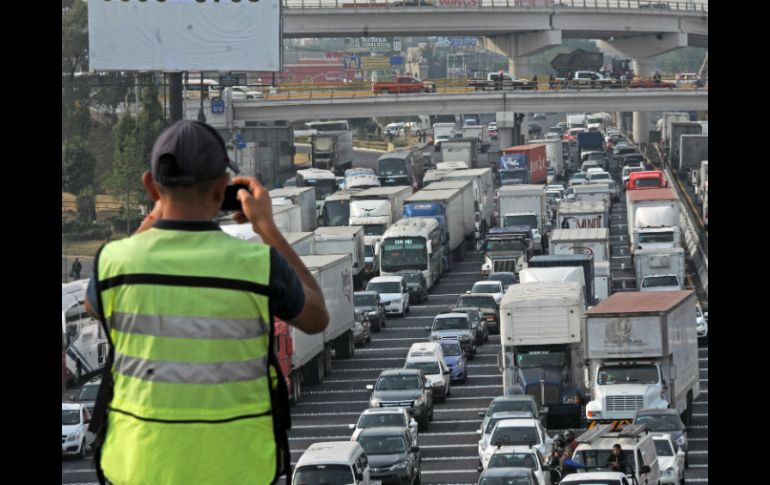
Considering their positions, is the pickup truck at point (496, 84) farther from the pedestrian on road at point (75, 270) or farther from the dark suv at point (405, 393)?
the dark suv at point (405, 393)

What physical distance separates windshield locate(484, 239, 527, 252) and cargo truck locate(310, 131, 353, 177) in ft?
136

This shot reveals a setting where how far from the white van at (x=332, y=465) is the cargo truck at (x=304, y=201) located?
125 feet

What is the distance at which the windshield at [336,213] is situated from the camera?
70.1m

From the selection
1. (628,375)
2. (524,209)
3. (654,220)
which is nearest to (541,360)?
(628,375)

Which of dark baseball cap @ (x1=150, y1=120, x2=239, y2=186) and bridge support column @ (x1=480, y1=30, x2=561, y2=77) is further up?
bridge support column @ (x1=480, y1=30, x2=561, y2=77)

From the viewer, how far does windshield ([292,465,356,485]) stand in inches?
1179

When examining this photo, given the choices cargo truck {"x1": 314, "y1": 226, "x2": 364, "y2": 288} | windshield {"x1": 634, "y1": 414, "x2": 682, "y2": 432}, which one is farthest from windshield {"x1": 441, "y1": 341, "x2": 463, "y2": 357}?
windshield {"x1": 634, "y1": 414, "x2": 682, "y2": 432}

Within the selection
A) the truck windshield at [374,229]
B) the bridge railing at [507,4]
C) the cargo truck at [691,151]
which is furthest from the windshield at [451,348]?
the bridge railing at [507,4]

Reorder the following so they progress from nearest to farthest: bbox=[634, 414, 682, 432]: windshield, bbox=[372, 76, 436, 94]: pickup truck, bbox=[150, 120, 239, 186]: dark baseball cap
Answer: bbox=[150, 120, 239, 186]: dark baseball cap < bbox=[634, 414, 682, 432]: windshield < bbox=[372, 76, 436, 94]: pickup truck

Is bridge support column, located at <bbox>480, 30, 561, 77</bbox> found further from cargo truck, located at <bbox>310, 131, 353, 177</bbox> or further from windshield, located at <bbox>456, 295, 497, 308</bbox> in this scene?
windshield, located at <bbox>456, 295, 497, 308</bbox>

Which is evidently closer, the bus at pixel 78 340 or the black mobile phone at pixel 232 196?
the black mobile phone at pixel 232 196

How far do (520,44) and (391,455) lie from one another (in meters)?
78.8
